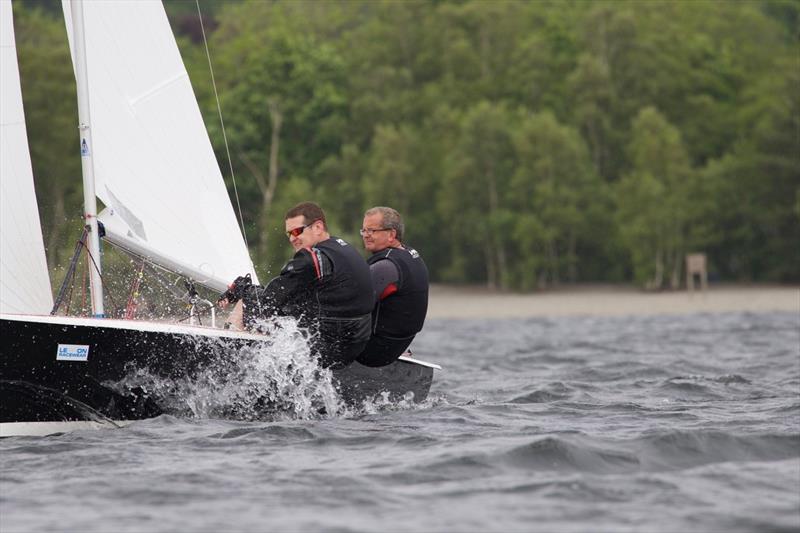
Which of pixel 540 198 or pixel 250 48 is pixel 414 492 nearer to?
pixel 540 198

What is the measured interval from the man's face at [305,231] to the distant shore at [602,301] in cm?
2375

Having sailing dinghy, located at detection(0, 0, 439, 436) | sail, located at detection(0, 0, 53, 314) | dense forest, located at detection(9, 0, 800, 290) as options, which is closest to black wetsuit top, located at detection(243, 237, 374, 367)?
sailing dinghy, located at detection(0, 0, 439, 436)

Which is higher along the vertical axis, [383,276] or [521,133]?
[521,133]

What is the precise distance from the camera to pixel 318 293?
30.3ft

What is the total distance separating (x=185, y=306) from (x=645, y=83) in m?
→ 40.1

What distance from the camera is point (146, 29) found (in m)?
10.1

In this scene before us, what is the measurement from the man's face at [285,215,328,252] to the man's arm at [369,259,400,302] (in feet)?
1.61

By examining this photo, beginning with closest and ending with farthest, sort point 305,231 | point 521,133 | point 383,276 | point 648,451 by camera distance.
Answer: point 648,451, point 305,231, point 383,276, point 521,133

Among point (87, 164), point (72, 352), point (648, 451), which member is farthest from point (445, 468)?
point (87, 164)

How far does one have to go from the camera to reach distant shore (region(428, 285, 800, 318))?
34.4 meters

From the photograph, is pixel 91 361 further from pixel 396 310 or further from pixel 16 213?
pixel 396 310

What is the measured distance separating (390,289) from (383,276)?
12cm

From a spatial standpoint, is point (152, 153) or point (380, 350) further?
point (152, 153)

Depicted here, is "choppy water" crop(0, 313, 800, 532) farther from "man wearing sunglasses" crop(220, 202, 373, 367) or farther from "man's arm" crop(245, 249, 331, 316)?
"man's arm" crop(245, 249, 331, 316)
